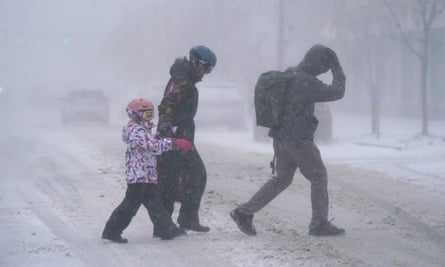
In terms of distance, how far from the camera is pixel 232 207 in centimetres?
830

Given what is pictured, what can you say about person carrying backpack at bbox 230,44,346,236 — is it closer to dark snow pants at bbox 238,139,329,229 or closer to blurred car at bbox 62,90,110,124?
dark snow pants at bbox 238,139,329,229

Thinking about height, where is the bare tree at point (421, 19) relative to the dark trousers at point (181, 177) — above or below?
above

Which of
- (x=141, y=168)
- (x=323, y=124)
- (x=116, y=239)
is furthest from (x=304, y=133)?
(x=323, y=124)

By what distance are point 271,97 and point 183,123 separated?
0.85 m

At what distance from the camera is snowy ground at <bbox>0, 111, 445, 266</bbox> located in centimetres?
590

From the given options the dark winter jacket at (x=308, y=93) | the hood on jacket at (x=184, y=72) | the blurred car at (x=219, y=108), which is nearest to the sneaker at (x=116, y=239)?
the hood on jacket at (x=184, y=72)

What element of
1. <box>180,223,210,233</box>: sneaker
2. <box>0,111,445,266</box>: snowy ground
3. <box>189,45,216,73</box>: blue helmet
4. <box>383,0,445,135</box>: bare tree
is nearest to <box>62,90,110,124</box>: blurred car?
<box>0,111,445,266</box>: snowy ground

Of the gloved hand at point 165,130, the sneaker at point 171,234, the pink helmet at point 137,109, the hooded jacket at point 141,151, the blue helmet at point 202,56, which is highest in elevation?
the blue helmet at point 202,56

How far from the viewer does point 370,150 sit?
51.6ft

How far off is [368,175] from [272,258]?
6041 mm

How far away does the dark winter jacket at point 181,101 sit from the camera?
6398 millimetres

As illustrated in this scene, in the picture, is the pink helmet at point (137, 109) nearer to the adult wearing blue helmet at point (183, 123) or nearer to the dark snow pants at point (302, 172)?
the adult wearing blue helmet at point (183, 123)

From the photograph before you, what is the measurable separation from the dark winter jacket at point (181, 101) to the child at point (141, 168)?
0.17m

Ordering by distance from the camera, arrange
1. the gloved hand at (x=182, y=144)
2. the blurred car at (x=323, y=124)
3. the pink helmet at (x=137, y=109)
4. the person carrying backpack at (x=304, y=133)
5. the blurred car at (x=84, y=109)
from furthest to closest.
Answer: the blurred car at (x=84, y=109)
the blurred car at (x=323, y=124)
the person carrying backpack at (x=304, y=133)
the pink helmet at (x=137, y=109)
the gloved hand at (x=182, y=144)
